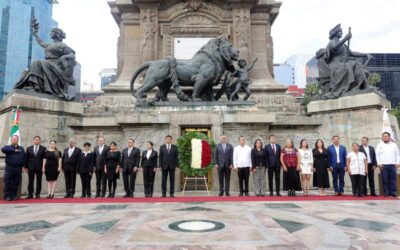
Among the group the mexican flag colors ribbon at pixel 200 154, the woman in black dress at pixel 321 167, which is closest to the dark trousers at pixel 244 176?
the mexican flag colors ribbon at pixel 200 154

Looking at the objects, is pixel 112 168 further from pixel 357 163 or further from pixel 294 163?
pixel 357 163

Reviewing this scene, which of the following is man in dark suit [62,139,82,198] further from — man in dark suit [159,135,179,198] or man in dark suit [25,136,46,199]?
man in dark suit [159,135,179,198]

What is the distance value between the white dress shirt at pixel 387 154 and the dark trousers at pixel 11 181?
10.3 m

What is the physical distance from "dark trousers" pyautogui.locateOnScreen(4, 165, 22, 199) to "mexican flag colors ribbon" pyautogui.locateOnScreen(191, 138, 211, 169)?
494 cm

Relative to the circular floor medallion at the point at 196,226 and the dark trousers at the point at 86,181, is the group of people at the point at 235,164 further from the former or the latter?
the circular floor medallion at the point at 196,226

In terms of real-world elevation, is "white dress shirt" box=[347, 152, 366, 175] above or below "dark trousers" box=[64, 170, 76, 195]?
above

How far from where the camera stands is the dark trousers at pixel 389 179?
29.5 feet

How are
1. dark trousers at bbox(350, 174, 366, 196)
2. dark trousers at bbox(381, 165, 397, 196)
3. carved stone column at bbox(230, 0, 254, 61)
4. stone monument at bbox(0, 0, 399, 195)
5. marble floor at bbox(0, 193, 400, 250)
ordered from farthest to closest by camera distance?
carved stone column at bbox(230, 0, 254, 61) → stone monument at bbox(0, 0, 399, 195) → dark trousers at bbox(350, 174, 366, 196) → dark trousers at bbox(381, 165, 397, 196) → marble floor at bbox(0, 193, 400, 250)

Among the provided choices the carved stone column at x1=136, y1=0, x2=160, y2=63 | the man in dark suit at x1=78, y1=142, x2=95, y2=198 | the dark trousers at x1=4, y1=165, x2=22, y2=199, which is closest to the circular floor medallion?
the man in dark suit at x1=78, y1=142, x2=95, y2=198

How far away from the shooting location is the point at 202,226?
4.85 meters

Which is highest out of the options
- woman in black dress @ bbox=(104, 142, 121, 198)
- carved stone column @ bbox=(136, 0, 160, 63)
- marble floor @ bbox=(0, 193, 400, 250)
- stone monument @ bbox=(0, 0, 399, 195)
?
carved stone column @ bbox=(136, 0, 160, 63)

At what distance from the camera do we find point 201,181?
11.0m

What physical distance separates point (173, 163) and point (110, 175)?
1.88 metres

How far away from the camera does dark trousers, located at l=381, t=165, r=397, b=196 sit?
9.00 meters
